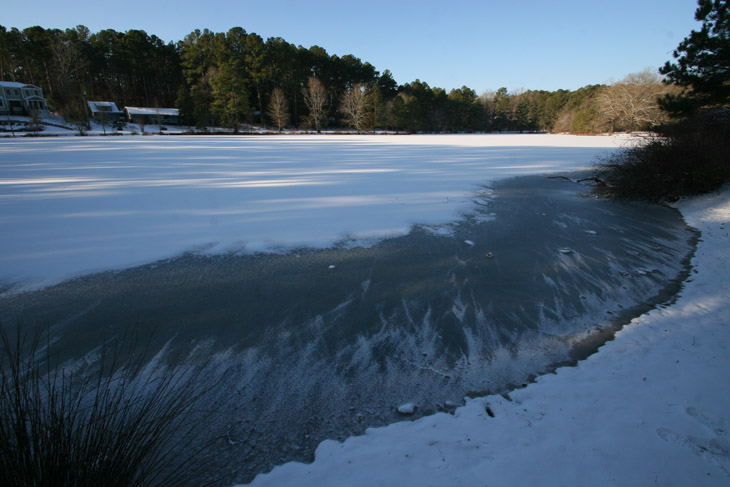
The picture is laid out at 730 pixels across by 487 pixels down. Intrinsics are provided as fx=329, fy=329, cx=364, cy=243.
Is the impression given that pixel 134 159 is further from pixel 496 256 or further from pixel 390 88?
pixel 390 88

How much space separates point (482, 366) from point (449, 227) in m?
4.79

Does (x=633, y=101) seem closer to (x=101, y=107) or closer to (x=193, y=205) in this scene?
(x=193, y=205)

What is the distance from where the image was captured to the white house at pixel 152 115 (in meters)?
47.5

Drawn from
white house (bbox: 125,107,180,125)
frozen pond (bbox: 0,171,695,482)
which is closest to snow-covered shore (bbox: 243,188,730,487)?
frozen pond (bbox: 0,171,695,482)

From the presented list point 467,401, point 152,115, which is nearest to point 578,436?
point 467,401

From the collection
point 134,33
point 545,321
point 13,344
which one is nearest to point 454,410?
point 545,321

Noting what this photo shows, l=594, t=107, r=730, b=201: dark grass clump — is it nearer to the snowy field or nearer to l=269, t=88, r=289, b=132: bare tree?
the snowy field

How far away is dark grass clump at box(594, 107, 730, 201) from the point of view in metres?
10.2

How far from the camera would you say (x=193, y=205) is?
9141mm

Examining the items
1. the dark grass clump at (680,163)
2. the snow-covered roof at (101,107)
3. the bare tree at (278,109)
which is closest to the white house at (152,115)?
the snow-covered roof at (101,107)

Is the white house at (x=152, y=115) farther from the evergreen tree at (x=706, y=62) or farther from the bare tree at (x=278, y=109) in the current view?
the evergreen tree at (x=706, y=62)

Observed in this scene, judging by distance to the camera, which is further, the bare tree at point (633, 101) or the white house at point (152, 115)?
the white house at point (152, 115)

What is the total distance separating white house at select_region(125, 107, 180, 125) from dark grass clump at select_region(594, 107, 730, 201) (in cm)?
5333

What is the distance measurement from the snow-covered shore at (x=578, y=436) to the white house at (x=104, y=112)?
55380 mm
